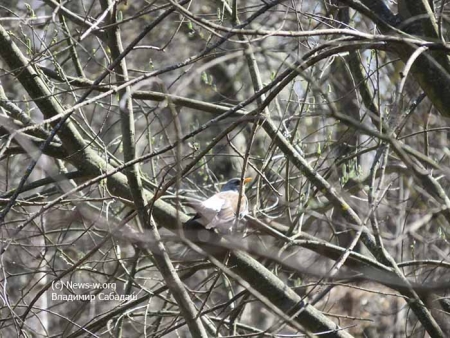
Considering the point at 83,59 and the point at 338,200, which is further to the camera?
the point at 83,59

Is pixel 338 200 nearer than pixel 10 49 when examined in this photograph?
No

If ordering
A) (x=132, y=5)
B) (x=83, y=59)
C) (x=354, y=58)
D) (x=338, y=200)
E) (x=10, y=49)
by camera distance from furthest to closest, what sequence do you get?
(x=83, y=59) → (x=132, y=5) → (x=354, y=58) → (x=338, y=200) → (x=10, y=49)

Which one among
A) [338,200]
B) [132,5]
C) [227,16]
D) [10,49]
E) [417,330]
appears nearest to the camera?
[10,49]

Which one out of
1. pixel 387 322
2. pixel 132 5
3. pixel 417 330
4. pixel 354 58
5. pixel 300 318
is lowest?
pixel 387 322

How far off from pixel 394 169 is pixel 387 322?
345 centimetres

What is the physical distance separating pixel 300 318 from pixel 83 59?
7.13m

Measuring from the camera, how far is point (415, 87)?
462cm

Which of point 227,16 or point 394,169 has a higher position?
point 227,16

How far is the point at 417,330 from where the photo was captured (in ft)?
17.7

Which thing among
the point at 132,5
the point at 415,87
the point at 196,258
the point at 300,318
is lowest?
the point at 300,318

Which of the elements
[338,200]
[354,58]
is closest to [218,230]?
[338,200]

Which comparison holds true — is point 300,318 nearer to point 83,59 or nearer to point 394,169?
point 394,169

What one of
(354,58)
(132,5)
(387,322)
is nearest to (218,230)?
(354,58)

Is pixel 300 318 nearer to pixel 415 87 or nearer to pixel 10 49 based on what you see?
pixel 415 87
